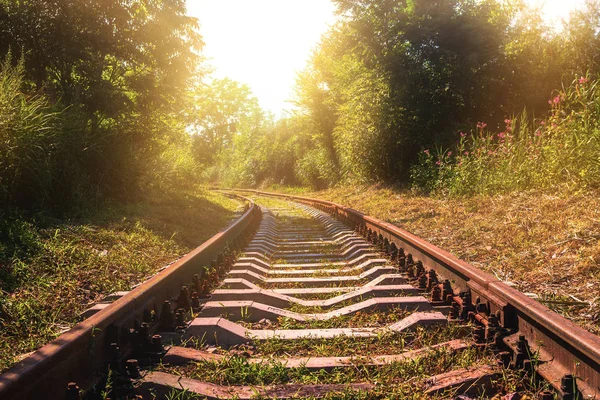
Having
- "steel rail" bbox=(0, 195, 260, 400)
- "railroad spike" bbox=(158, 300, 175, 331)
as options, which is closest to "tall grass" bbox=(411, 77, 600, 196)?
"railroad spike" bbox=(158, 300, 175, 331)

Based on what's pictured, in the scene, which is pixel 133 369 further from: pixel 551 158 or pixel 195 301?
pixel 551 158

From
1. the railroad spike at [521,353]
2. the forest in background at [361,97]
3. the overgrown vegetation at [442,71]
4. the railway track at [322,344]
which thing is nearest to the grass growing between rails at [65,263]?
the railway track at [322,344]

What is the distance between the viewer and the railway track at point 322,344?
6.04 feet

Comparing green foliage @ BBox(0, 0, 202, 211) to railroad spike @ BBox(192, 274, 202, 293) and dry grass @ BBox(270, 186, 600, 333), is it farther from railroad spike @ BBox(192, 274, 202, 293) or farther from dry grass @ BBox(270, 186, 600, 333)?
dry grass @ BBox(270, 186, 600, 333)

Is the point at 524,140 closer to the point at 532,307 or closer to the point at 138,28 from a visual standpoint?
the point at 532,307

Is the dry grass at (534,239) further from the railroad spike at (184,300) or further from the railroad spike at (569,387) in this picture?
the railroad spike at (184,300)

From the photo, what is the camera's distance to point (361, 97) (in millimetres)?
13875

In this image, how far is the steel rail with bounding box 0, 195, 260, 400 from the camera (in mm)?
1562

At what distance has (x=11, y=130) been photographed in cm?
484

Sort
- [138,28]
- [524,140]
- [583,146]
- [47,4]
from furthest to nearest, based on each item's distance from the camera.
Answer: [138,28] < [47,4] < [524,140] < [583,146]

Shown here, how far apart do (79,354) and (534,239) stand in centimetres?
407

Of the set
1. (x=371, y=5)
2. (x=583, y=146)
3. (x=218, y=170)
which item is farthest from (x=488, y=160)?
(x=218, y=170)

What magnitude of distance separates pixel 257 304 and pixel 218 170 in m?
50.5

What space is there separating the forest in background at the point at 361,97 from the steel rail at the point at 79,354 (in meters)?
3.07
